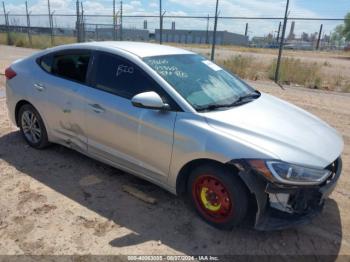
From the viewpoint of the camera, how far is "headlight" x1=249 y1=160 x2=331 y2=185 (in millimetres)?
2639

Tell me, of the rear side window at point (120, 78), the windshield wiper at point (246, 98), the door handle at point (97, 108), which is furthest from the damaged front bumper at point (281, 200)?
the door handle at point (97, 108)

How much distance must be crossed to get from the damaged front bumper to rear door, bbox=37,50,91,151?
2.14 m

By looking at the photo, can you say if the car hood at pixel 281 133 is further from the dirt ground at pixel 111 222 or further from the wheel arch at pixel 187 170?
the dirt ground at pixel 111 222

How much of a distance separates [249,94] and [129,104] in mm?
1418

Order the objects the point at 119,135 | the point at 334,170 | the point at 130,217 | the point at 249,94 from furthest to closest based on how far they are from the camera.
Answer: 1. the point at 249,94
2. the point at 119,135
3. the point at 130,217
4. the point at 334,170

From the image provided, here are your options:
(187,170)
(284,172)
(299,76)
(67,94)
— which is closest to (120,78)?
(67,94)

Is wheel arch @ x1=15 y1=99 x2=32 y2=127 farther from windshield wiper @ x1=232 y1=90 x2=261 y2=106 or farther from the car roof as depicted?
windshield wiper @ x1=232 y1=90 x2=261 y2=106

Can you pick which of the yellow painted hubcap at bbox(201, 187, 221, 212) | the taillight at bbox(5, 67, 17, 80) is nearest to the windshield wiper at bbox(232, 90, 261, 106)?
the yellow painted hubcap at bbox(201, 187, 221, 212)

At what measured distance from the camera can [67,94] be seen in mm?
4016

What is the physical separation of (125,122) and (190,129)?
79cm

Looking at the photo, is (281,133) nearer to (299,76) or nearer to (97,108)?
(97,108)

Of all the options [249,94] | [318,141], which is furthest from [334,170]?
[249,94]

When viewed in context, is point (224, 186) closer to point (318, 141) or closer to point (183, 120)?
point (183, 120)

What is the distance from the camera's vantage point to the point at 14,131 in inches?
215
